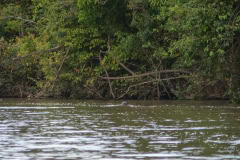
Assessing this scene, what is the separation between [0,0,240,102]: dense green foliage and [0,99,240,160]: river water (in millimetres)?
4262

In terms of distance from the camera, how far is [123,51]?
113 ft

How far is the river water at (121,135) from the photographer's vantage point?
12836mm

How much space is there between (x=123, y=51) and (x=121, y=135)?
18398mm

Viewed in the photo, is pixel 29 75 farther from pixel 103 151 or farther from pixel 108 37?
pixel 103 151

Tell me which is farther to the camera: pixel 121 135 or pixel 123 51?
pixel 123 51

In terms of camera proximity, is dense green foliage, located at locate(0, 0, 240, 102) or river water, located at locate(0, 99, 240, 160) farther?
dense green foliage, located at locate(0, 0, 240, 102)

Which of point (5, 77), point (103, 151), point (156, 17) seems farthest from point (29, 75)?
point (103, 151)

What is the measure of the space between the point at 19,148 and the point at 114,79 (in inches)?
854

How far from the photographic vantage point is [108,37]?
35.6m

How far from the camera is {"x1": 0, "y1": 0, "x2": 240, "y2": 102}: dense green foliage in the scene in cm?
2759

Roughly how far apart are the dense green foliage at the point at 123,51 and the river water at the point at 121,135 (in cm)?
426

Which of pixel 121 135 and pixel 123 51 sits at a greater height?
pixel 123 51

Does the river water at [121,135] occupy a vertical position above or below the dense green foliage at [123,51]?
below

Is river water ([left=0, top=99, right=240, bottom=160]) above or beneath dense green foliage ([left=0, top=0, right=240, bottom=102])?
beneath
